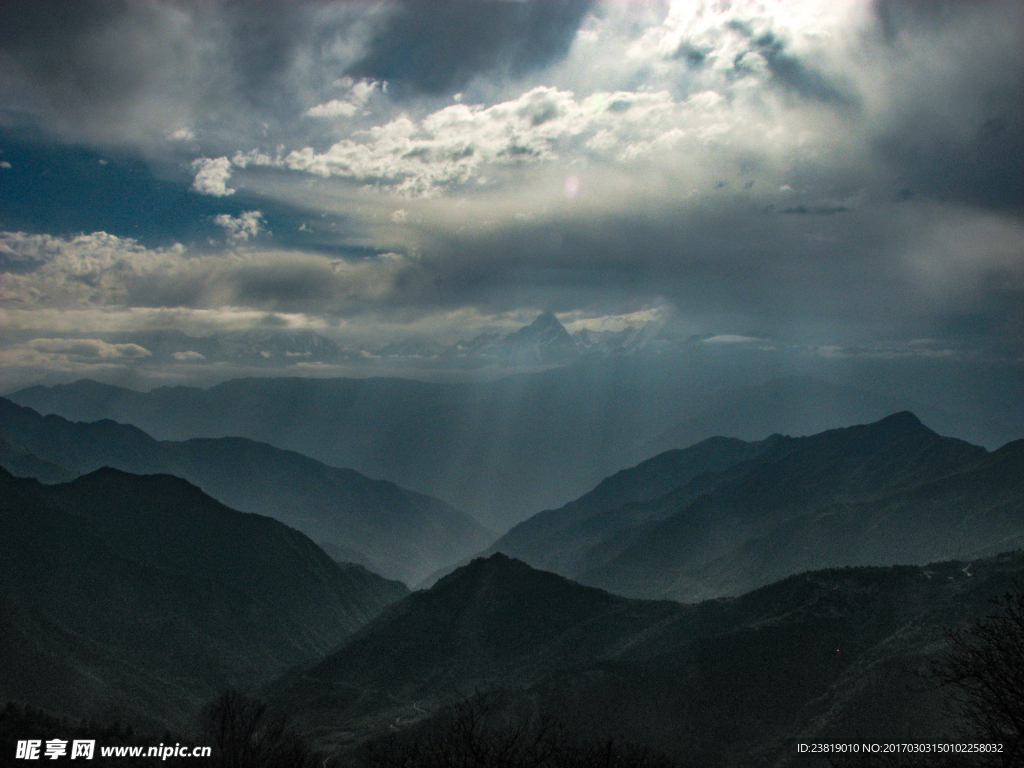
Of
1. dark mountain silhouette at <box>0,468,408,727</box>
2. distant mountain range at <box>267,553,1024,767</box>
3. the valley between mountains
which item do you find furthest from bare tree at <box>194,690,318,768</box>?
dark mountain silhouette at <box>0,468,408,727</box>

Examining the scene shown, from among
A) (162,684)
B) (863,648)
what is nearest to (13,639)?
(162,684)

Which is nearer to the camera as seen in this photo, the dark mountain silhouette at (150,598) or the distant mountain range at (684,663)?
the distant mountain range at (684,663)

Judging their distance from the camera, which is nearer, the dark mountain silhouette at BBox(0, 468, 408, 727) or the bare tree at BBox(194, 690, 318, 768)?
the bare tree at BBox(194, 690, 318, 768)

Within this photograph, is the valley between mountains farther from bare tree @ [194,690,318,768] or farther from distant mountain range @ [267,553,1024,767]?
bare tree @ [194,690,318,768]

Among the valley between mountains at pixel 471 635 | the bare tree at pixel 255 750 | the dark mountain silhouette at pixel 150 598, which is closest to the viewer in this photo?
the bare tree at pixel 255 750

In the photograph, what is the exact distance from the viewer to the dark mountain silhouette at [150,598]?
84.2 meters

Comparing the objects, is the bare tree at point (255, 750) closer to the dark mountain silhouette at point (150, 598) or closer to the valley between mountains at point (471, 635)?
the valley between mountains at point (471, 635)

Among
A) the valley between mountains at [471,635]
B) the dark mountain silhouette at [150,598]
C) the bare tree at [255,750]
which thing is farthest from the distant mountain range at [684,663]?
the dark mountain silhouette at [150,598]

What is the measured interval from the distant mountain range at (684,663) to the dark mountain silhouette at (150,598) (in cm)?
1912

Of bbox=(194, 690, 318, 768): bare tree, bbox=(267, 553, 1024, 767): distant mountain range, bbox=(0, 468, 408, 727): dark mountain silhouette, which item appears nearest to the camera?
bbox=(194, 690, 318, 768): bare tree

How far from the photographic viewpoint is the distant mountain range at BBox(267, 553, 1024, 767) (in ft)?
208

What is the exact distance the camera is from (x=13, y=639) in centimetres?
8325

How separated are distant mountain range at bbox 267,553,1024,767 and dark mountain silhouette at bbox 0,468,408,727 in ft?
62.7

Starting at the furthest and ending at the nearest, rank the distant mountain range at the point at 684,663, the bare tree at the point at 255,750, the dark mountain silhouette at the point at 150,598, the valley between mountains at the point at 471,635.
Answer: the dark mountain silhouette at the point at 150,598 < the valley between mountains at the point at 471,635 < the distant mountain range at the point at 684,663 < the bare tree at the point at 255,750
